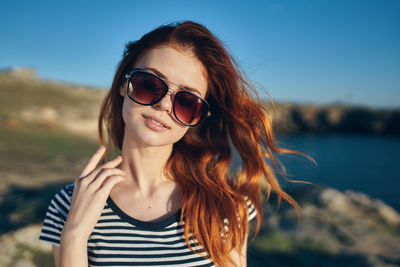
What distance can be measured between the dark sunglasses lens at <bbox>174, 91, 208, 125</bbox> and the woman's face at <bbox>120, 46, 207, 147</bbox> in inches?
1.6

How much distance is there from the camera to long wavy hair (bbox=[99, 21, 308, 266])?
1712 mm

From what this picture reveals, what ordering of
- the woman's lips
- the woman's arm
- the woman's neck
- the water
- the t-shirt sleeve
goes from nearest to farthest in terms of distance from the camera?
the woman's arm, the t-shirt sleeve, the woman's lips, the woman's neck, the water

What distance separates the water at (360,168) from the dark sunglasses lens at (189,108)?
95 centimetres

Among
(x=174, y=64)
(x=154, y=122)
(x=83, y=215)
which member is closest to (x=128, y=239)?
(x=83, y=215)

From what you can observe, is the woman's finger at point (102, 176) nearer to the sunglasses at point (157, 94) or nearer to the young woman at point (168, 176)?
the young woman at point (168, 176)

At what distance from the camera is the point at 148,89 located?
1.62 meters

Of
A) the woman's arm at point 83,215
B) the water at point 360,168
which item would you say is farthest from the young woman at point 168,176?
the water at point 360,168

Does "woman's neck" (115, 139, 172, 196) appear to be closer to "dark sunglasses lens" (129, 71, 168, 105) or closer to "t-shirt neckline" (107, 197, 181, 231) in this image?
"t-shirt neckline" (107, 197, 181, 231)

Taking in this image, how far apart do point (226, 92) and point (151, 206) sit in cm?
101

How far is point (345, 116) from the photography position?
143 ft

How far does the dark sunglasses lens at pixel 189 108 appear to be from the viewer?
1676 millimetres

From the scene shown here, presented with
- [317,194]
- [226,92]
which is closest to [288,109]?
[317,194]

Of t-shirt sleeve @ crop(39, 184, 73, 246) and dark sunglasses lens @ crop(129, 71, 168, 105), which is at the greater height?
dark sunglasses lens @ crop(129, 71, 168, 105)

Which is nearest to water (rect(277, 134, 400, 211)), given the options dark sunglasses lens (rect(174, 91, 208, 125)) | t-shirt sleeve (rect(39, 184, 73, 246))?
dark sunglasses lens (rect(174, 91, 208, 125))
